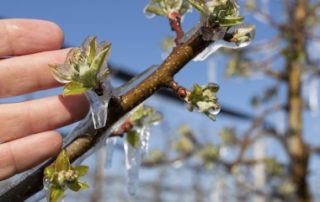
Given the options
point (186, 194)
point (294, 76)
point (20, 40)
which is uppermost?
point (20, 40)

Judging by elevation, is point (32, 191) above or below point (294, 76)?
above

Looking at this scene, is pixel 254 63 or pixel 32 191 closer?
pixel 32 191

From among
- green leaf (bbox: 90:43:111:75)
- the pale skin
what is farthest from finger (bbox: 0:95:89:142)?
green leaf (bbox: 90:43:111:75)

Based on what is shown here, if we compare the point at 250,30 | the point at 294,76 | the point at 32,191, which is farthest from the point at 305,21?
the point at 32,191

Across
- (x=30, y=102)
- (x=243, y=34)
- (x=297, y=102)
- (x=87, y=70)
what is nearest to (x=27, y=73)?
(x=30, y=102)

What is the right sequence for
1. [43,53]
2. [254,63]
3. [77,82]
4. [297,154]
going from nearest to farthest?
1. [77,82]
2. [43,53]
3. [297,154]
4. [254,63]

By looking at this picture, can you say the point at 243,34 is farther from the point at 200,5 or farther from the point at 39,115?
the point at 39,115

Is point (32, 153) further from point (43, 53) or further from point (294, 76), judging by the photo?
point (294, 76)

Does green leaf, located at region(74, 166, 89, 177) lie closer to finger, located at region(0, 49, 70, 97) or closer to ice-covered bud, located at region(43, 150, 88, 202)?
ice-covered bud, located at region(43, 150, 88, 202)
